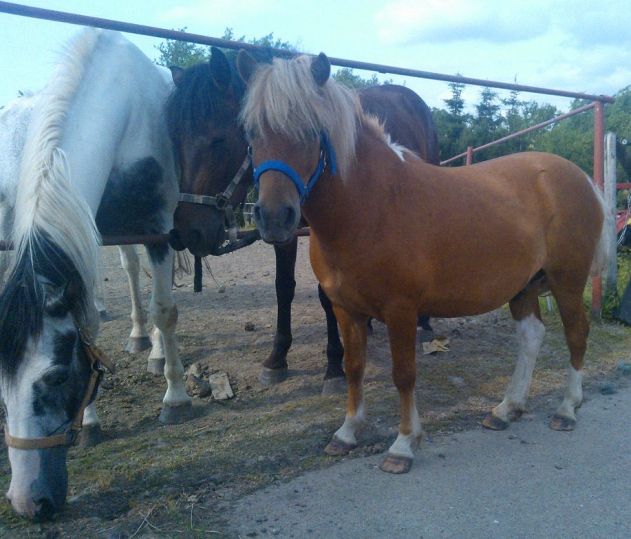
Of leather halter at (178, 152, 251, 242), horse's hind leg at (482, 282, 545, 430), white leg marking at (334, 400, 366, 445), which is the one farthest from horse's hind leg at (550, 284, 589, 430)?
leather halter at (178, 152, 251, 242)

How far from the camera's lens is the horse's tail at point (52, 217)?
2.26 m

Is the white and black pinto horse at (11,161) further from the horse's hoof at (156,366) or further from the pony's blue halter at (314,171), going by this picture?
the pony's blue halter at (314,171)

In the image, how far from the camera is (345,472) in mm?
2801

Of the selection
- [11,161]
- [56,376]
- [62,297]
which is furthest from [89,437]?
[11,161]

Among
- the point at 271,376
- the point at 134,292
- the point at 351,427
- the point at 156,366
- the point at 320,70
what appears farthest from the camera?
the point at 134,292

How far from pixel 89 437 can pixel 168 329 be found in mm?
810

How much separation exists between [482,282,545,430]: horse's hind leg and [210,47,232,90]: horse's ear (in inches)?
87.3

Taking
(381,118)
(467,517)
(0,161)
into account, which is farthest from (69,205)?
(381,118)

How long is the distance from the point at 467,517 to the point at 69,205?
209 cm

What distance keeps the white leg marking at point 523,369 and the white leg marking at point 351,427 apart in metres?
0.84

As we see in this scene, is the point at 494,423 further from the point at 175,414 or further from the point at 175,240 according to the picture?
the point at 175,240

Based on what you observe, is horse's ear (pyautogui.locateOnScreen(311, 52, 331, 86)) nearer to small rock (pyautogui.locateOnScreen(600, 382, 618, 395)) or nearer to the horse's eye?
the horse's eye

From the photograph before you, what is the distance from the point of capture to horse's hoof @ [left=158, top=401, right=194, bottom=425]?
139 inches

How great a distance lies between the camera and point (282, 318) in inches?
170
